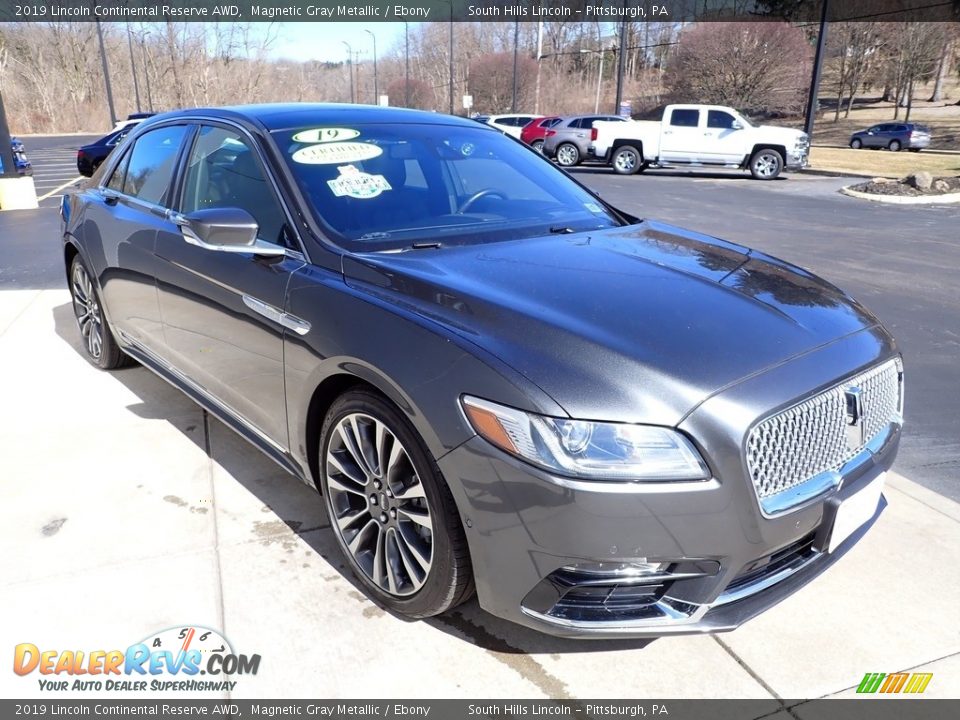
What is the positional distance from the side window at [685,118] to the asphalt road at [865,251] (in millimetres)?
2751

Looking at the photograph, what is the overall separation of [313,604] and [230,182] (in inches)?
75.1

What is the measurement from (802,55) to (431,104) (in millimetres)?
32970

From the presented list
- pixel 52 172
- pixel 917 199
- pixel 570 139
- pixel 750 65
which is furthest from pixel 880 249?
pixel 750 65

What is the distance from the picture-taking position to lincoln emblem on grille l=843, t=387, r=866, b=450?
2309mm

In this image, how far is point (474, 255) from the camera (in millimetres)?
2809

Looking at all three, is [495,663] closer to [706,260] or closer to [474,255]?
[474,255]

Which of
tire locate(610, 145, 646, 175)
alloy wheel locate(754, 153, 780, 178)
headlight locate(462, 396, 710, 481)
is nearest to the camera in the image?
headlight locate(462, 396, 710, 481)

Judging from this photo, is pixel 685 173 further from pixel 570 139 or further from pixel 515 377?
pixel 515 377

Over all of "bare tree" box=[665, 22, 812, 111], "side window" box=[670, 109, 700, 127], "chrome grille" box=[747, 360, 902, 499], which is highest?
"bare tree" box=[665, 22, 812, 111]

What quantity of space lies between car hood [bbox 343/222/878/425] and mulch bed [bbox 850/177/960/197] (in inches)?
561

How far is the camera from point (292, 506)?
10.9 feet

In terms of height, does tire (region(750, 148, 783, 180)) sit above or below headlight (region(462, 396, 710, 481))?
below

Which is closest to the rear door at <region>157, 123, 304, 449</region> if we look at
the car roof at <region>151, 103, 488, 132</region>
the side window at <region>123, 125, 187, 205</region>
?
the car roof at <region>151, 103, 488, 132</region>

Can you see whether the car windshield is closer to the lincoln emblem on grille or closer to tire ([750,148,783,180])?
the lincoln emblem on grille
